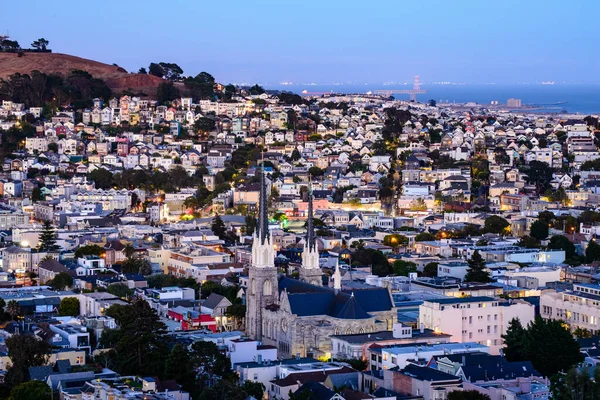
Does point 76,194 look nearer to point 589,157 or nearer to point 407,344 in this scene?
point 589,157

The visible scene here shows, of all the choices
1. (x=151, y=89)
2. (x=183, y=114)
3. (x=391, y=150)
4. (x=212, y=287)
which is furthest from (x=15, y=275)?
(x=151, y=89)

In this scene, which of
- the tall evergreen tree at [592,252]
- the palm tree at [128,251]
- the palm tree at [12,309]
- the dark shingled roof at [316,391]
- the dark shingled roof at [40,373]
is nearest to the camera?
the dark shingled roof at [316,391]

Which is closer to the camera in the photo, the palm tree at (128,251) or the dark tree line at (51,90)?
the palm tree at (128,251)

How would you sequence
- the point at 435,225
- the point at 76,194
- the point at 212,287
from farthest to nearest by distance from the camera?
the point at 76,194
the point at 435,225
the point at 212,287

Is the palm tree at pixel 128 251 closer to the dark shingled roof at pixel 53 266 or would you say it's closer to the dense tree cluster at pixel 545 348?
the dark shingled roof at pixel 53 266

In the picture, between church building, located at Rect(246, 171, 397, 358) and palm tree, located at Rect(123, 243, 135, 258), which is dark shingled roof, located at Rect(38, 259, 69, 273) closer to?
palm tree, located at Rect(123, 243, 135, 258)

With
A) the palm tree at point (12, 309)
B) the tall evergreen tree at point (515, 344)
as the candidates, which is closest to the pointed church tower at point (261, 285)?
the tall evergreen tree at point (515, 344)

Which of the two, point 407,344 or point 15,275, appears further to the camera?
point 15,275
